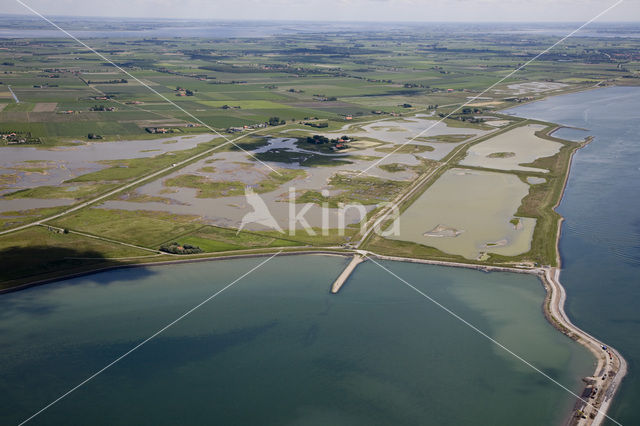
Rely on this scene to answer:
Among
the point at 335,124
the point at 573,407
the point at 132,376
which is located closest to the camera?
the point at 573,407

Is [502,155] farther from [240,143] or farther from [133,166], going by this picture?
[133,166]

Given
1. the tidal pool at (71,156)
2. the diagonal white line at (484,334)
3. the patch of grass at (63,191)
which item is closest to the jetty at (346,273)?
the diagonal white line at (484,334)

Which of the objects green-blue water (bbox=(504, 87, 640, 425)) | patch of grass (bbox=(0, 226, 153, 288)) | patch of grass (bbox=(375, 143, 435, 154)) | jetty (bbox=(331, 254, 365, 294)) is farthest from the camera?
patch of grass (bbox=(375, 143, 435, 154))

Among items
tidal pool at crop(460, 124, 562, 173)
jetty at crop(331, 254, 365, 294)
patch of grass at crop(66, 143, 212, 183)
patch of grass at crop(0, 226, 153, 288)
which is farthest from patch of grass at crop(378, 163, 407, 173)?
patch of grass at crop(0, 226, 153, 288)

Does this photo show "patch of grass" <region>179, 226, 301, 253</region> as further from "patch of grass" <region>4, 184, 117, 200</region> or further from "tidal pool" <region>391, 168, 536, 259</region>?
"patch of grass" <region>4, 184, 117, 200</region>

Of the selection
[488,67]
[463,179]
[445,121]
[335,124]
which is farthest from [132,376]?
[488,67]

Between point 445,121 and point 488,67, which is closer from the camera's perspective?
point 445,121

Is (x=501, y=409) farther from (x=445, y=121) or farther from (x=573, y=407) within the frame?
(x=445, y=121)
